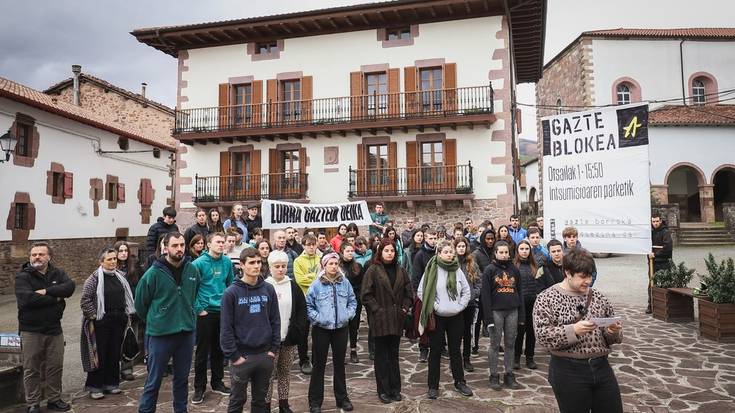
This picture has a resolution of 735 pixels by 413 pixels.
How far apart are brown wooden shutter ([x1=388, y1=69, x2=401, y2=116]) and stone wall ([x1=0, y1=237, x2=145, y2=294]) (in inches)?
413

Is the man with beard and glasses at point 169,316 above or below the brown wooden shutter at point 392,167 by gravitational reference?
below

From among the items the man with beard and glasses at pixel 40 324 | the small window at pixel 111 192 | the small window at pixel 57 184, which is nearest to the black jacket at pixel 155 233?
the man with beard and glasses at pixel 40 324

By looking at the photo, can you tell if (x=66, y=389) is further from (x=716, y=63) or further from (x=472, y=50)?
(x=716, y=63)

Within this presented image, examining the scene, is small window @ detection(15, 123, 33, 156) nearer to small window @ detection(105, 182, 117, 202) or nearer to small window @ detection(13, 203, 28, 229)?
small window @ detection(13, 203, 28, 229)

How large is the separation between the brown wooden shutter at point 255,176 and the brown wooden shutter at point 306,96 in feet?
8.18

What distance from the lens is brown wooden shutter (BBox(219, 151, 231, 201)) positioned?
18031 mm

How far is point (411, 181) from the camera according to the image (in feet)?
54.0

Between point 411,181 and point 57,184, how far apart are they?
13744mm

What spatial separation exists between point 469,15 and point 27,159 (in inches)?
657

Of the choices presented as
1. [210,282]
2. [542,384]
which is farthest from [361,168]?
[542,384]

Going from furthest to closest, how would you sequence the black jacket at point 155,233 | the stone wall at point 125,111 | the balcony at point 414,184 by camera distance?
the stone wall at point 125,111 → the balcony at point 414,184 → the black jacket at point 155,233

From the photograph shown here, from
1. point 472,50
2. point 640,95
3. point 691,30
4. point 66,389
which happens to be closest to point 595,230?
point 66,389

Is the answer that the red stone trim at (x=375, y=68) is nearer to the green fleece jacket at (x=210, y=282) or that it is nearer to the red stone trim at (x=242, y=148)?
the red stone trim at (x=242, y=148)

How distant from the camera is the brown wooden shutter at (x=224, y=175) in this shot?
1803cm
